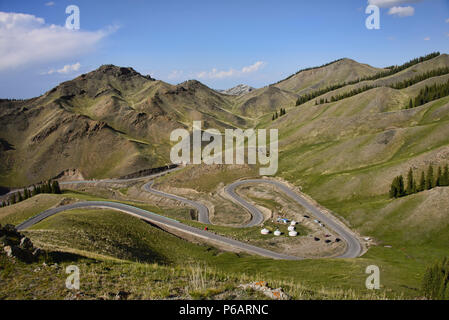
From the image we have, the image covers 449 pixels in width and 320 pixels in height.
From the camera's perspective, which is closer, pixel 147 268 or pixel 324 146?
pixel 147 268

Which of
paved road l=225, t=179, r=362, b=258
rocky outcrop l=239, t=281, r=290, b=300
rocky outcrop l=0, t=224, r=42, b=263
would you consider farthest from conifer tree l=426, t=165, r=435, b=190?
rocky outcrop l=0, t=224, r=42, b=263

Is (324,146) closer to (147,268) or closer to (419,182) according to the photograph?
(419,182)

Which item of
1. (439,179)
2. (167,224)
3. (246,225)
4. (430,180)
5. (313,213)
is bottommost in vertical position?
(246,225)

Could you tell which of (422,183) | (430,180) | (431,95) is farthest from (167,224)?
(431,95)

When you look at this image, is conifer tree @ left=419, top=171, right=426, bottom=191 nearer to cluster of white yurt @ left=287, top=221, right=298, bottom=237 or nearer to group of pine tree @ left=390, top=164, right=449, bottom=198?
group of pine tree @ left=390, top=164, right=449, bottom=198

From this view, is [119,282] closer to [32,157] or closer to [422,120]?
[422,120]

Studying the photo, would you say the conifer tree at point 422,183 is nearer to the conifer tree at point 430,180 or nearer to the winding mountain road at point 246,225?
the conifer tree at point 430,180
